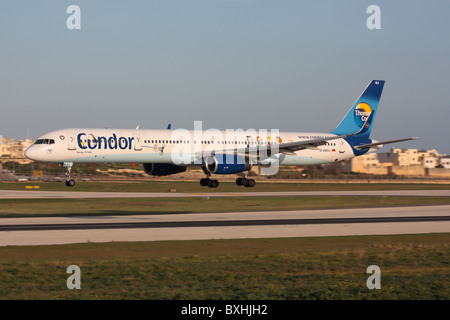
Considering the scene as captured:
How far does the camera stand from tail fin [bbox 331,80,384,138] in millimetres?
71250

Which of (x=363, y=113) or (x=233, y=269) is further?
(x=363, y=113)

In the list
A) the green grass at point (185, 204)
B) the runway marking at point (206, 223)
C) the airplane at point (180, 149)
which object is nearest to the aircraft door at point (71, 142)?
the airplane at point (180, 149)

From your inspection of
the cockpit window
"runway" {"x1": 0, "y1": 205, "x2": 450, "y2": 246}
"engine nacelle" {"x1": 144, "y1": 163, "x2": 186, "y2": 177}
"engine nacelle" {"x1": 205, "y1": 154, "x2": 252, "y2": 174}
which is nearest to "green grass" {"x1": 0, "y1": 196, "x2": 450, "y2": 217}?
"engine nacelle" {"x1": 144, "y1": 163, "x2": 186, "y2": 177}

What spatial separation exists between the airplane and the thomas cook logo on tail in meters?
5.32

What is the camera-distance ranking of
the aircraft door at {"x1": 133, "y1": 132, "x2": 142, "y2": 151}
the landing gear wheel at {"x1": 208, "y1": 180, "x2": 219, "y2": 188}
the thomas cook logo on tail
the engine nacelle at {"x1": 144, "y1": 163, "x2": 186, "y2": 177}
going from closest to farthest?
the aircraft door at {"x1": 133, "y1": 132, "x2": 142, "y2": 151}
the landing gear wheel at {"x1": 208, "y1": 180, "x2": 219, "y2": 188}
the engine nacelle at {"x1": 144, "y1": 163, "x2": 186, "y2": 177}
the thomas cook logo on tail

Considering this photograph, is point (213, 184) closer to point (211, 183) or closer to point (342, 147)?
point (211, 183)

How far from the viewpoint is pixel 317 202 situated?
64.6 m

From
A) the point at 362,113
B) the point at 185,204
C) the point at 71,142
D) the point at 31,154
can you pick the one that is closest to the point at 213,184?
the point at 185,204

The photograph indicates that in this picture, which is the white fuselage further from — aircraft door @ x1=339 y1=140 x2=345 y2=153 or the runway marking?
the runway marking

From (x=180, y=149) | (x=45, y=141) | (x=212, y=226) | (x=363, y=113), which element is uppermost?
(x=363, y=113)

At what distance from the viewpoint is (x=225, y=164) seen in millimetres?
54719

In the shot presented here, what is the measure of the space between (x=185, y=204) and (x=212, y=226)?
19514 mm
